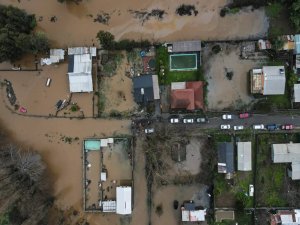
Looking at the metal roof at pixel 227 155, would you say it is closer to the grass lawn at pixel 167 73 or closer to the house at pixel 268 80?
the house at pixel 268 80

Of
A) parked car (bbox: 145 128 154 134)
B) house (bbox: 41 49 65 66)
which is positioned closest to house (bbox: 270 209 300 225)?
parked car (bbox: 145 128 154 134)

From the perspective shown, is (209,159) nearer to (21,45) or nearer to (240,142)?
(240,142)

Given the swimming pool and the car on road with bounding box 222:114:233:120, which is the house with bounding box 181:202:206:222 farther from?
the swimming pool

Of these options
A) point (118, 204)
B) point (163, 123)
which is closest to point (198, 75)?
point (163, 123)

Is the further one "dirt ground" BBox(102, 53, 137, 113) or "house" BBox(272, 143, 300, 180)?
"dirt ground" BBox(102, 53, 137, 113)

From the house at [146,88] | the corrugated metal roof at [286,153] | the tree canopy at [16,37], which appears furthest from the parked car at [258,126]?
the tree canopy at [16,37]

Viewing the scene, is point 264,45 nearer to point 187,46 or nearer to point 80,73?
point 187,46
